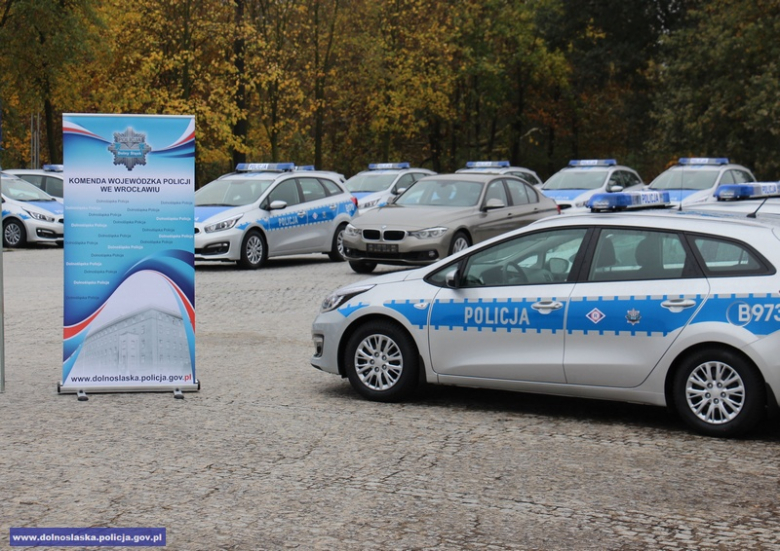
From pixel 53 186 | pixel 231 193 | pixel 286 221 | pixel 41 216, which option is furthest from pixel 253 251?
pixel 53 186

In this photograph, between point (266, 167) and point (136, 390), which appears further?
point (266, 167)

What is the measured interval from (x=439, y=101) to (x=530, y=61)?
7779mm

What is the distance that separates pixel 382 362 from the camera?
354 inches

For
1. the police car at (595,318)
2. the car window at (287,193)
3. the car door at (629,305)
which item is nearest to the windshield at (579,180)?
the car window at (287,193)

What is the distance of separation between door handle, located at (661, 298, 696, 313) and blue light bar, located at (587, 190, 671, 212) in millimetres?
1112

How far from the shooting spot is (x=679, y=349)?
309 inches

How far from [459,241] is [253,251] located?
150 inches

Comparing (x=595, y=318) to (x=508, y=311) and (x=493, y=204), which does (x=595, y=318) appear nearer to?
(x=508, y=311)

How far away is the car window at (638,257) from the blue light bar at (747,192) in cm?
394

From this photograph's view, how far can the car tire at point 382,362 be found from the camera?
8.89 meters

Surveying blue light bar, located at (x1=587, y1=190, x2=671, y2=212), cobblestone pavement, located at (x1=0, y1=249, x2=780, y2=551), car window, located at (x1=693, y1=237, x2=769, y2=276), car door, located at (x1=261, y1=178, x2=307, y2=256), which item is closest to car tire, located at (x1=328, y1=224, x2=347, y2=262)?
car door, located at (x1=261, y1=178, x2=307, y2=256)

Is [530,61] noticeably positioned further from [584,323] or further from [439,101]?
[584,323]

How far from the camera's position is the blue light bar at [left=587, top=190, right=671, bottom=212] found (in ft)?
29.4

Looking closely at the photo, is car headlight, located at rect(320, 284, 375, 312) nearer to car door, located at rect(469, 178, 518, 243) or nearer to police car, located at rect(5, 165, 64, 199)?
car door, located at rect(469, 178, 518, 243)
